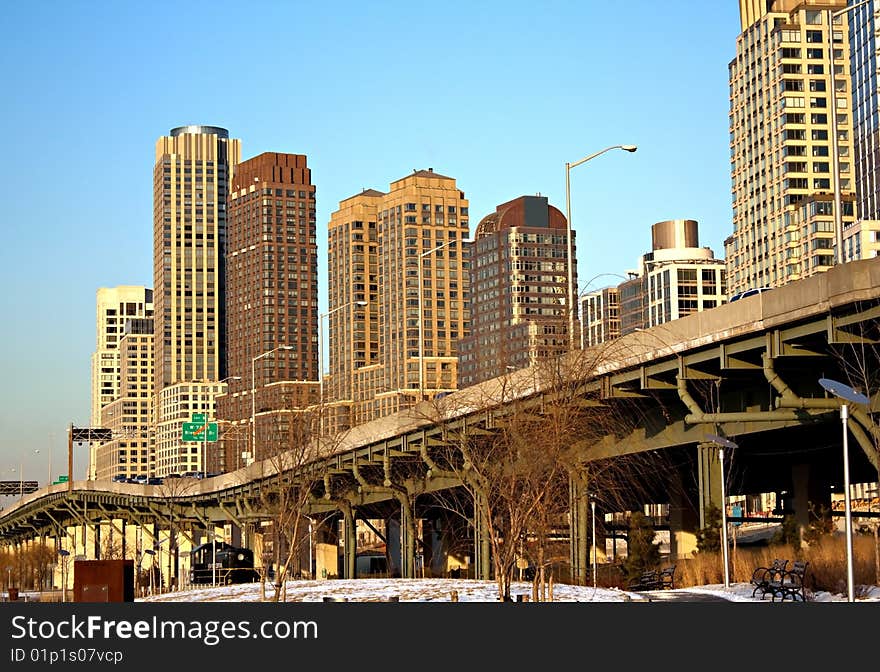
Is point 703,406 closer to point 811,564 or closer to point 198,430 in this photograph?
point 811,564

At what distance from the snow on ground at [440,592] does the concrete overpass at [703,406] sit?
3.82 metres

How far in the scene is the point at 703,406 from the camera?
5147 centimetres

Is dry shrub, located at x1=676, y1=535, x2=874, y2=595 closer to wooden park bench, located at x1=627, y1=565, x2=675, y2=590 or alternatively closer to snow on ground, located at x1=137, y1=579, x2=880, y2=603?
wooden park bench, located at x1=627, y1=565, x2=675, y2=590

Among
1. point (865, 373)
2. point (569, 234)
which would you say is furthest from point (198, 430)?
point (865, 373)

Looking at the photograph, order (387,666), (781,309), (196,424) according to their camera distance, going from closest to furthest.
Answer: (387,666) < (781,309) < (196,424)

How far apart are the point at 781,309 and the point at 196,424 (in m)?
81.5

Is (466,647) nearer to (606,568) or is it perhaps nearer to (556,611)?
(556,611)

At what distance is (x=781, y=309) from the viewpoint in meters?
40.4

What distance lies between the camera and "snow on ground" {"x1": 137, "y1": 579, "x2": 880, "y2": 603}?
38.7 metres

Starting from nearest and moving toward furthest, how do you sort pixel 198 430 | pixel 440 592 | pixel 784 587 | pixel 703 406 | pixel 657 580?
pixel 784 587, pixel 440 592, pixel 657 580, pixel 703 406, pixel 198 430

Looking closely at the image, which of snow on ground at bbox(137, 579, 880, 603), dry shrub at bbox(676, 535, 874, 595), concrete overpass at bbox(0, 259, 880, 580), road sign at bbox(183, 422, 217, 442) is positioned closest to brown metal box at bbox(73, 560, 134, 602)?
snow on ground at bbox(137, 579, 880, 603)

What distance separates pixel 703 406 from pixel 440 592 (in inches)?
464

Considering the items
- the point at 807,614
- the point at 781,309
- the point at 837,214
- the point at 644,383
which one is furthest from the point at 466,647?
the point at 644,383

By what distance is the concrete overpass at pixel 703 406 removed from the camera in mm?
39781
